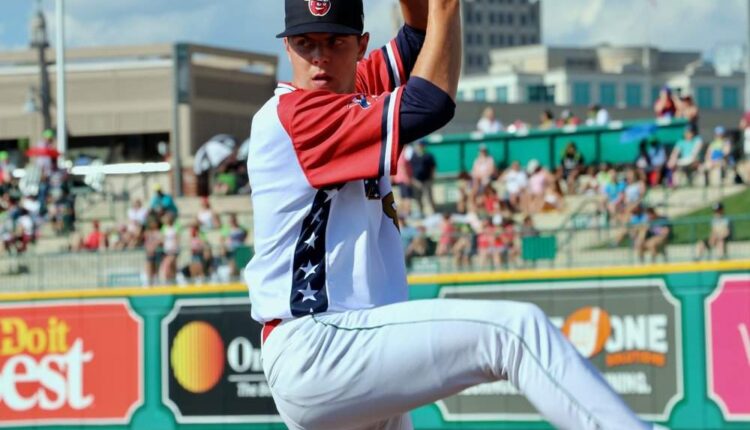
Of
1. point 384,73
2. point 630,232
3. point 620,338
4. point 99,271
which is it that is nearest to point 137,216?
point 99,271

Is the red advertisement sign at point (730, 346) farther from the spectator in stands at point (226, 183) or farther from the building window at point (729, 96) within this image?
A: the building window at point (729, 96)

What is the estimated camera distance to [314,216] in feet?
12.8

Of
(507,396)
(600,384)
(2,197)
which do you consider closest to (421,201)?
(507,396)

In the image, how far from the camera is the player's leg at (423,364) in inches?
132

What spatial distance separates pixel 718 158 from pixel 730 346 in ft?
17.6

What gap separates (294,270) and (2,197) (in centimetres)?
1821

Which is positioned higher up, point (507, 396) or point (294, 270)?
point (294, 270)

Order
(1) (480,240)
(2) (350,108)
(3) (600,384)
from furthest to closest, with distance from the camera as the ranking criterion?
(1) (480,240)
(2) (350,108)
(3) (600,384)

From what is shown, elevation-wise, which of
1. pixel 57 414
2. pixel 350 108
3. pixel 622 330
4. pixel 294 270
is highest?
pixel 350 108

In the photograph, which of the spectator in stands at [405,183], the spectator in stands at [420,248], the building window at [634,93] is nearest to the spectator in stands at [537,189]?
the spectator in stands at [405,183]

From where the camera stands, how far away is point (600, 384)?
3.36m

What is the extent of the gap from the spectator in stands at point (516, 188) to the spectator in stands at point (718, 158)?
2132 millimetres

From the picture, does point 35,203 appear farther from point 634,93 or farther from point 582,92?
point 634,93

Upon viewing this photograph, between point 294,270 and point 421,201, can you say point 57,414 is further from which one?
point 294,270
